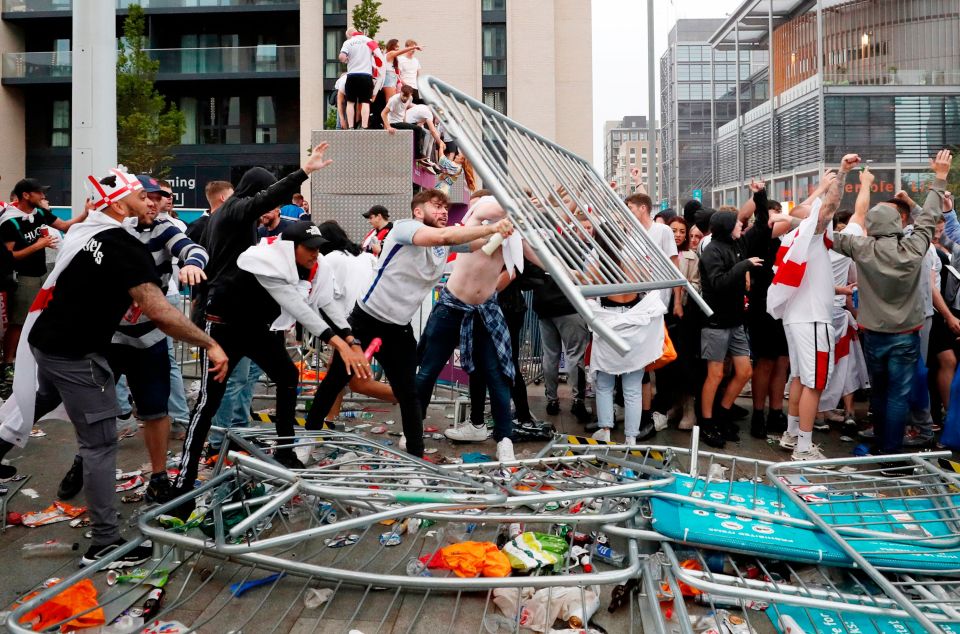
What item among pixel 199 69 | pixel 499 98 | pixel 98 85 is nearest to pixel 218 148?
pixel 199 69

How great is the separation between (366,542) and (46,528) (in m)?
1.83

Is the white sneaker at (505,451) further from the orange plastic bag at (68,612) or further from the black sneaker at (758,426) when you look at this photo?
the orange plastic bag at (68,612)

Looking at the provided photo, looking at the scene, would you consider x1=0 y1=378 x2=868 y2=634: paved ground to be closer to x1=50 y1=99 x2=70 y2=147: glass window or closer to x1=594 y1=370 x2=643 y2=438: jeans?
x1=594 y1=370 x2=643 y2=438: jeans

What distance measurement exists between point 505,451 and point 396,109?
7.16 m

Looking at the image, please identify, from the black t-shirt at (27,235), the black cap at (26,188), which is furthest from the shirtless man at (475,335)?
the black t-shirt at (27,235)

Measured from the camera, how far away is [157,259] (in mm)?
4777

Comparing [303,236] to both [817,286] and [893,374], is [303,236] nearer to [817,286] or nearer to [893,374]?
[817,286]

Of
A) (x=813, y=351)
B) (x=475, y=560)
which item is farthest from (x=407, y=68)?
(x=475, y=560)

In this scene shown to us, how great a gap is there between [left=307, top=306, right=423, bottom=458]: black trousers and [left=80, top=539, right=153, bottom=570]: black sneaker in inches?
56.0

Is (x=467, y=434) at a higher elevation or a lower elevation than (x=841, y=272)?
lower

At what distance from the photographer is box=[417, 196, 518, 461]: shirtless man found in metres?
5.33

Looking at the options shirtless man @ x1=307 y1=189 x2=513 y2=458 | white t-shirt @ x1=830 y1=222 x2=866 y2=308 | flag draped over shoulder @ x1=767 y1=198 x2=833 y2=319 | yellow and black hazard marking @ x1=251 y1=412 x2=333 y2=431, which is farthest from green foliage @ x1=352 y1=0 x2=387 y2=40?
shirtless man @ x1=307 y1=189 x2=513 y2=458

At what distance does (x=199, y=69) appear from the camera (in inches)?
1288

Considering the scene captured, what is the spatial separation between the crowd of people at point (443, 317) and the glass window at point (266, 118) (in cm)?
2728
